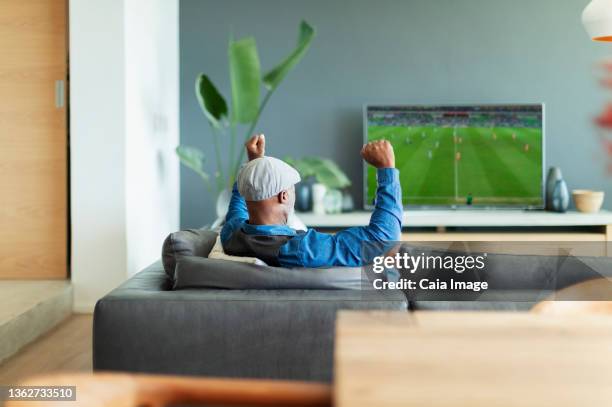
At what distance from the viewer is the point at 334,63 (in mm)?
6102

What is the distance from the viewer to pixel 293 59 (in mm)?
5418

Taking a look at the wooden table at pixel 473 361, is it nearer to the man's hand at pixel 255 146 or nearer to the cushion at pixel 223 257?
the cushion at pixel 223 257

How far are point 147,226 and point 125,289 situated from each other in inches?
114

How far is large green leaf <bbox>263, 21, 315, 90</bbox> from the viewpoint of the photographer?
17.7ft

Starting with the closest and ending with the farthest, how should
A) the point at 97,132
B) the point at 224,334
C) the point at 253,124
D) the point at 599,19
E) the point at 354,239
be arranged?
the point at 224,334
the point at 354,239
the point at 599,19
the point at 97,132
the point at 253,124

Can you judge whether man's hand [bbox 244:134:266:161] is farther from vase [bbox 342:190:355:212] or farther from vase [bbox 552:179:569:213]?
vase [bbox 552:179:569:213]

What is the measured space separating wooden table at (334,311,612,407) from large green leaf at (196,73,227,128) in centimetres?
420

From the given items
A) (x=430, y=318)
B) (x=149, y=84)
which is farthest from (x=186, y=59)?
(x=430, y=318)

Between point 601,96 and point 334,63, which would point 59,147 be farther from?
point 601,96

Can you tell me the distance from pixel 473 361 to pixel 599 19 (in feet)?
9.26

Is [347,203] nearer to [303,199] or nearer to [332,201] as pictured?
[332,201]

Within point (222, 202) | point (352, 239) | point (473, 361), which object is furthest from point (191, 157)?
point (473, 361)

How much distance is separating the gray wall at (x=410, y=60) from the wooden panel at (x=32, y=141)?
4.72 ft

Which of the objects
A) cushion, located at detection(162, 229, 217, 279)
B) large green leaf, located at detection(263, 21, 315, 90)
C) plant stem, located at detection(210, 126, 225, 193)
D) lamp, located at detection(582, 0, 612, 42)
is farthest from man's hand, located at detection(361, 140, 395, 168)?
plant stem, located at detection(210, 126, 225, 193)
